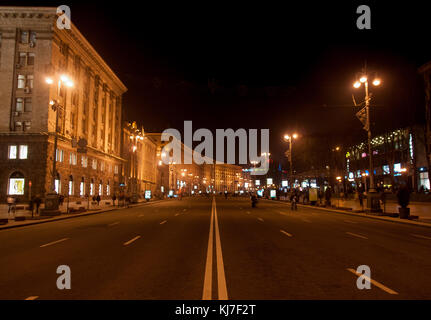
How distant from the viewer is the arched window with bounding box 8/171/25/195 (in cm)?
4350

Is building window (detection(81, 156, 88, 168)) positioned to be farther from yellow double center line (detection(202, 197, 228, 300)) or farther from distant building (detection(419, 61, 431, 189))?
distant building (detection(419, 61, 431, 189))

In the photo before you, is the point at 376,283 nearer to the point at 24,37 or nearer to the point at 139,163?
the point at 24,37

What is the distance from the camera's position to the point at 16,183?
143 ft

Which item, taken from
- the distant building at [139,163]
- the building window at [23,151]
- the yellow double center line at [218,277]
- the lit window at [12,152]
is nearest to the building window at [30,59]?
the building window at [23,151]

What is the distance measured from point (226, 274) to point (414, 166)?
216 ft

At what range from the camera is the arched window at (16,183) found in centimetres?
4350

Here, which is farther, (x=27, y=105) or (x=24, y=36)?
(x=24, y=36)

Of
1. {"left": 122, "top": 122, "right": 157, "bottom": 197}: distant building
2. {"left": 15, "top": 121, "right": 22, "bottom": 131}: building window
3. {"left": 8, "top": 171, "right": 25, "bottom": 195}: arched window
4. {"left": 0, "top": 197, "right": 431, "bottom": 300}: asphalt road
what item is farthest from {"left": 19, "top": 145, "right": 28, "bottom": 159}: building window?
{"left": 0, "top": 197, "right": 431, "bottom": 300}: asphalt road

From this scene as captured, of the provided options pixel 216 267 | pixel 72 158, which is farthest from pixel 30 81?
pixel 216 267

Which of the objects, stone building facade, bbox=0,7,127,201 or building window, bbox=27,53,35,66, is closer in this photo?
stone building facade, bbox=0,7,127,201

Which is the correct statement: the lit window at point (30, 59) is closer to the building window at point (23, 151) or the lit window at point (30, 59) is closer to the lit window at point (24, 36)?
the lit window at point (24, 36)
